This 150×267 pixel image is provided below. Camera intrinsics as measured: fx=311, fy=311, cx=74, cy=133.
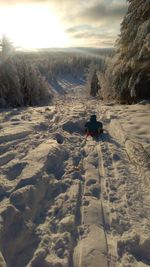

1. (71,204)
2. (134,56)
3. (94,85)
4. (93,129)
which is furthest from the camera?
(94,85)

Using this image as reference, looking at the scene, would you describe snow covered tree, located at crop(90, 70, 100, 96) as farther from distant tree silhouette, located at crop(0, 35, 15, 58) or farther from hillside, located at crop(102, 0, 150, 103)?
hillside, located at crop(102, 0, 150, 103)

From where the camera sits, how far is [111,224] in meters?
5.20

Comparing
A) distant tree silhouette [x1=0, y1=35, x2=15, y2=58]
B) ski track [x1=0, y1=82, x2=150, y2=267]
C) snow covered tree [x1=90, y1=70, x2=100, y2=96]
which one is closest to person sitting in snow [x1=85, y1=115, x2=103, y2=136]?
ski track [x1=0, y1=82, x2=150, y2=267]

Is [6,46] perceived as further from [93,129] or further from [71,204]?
[71,204]

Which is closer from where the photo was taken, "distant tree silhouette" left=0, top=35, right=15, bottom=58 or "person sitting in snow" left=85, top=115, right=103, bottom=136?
"person sitting in snow" left=85, top=115, right=103, bottom=136

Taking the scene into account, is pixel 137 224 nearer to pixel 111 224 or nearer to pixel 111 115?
pixel 111 224

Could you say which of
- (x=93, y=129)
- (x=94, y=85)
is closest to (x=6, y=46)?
(x=94, y=85)

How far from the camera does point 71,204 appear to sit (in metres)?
5.75

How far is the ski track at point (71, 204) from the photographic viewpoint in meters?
4.52

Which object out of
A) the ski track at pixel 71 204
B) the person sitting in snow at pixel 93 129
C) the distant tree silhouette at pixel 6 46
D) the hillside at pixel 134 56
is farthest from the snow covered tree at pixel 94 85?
the ski track at pixel 71 204

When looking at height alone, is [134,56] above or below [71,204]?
above

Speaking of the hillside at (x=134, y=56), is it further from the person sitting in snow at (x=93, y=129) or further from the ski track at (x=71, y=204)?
the ski track at (x=71, y=204)

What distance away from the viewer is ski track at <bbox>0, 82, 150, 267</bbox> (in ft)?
14.8

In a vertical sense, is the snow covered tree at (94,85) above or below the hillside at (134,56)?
below
